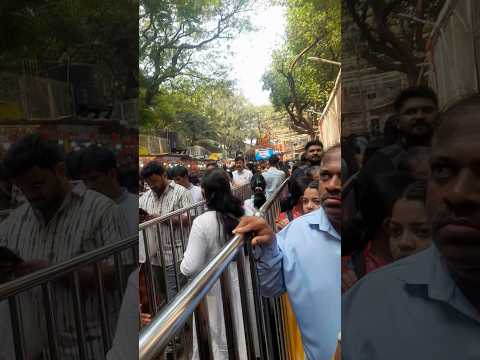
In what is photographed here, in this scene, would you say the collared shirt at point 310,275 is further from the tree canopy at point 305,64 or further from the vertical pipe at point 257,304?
the tree canopy at point 305,64

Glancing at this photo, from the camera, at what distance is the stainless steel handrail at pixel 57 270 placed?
0.61 m

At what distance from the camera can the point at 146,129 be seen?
1.78 m

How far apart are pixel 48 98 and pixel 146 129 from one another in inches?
43.9

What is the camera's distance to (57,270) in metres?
0.67

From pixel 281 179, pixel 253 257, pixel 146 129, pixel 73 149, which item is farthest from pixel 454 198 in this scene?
pixel 281 179

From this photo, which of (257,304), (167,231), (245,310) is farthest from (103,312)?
(167,231)

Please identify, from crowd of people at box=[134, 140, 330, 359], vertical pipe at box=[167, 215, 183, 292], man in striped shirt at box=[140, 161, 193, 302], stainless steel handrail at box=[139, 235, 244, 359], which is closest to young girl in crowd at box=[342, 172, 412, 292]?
stainless steel handrail at box=[139, 235, 244, 359]

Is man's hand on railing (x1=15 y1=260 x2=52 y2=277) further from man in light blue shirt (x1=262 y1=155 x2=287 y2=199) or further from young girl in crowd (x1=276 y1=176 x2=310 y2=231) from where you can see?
man in light blue shirt (x1=262 y1=155 x2=287 y2=199)

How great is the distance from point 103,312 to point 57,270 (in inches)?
5.4

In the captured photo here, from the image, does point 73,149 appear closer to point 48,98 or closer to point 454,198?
point 48,98

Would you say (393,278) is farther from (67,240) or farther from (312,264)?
(312,264)

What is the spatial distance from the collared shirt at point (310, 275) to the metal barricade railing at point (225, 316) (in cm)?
13

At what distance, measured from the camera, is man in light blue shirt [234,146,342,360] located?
1.57 m

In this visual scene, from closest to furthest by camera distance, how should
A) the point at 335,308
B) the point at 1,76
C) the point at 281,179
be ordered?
the point at 1,76 → the point at 335,308 → the point at 281,179
